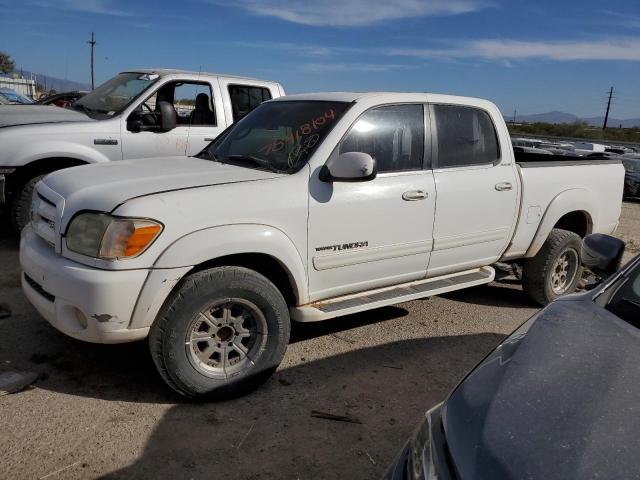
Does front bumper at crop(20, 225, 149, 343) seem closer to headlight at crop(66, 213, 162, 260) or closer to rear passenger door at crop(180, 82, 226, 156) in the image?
headlight at crop(66, 213, 162, 260)

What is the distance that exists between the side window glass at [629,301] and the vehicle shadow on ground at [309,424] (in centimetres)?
139

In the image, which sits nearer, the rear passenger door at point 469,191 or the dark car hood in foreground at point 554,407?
the dark car hood in foreground at point 554,407

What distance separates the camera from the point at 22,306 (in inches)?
186

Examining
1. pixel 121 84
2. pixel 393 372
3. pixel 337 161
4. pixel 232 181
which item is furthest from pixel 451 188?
pixel 121 84

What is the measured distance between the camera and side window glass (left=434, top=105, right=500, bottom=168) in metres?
4.44

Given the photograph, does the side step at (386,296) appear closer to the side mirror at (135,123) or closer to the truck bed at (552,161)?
the truck bed at (552,161)

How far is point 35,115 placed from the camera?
257 inches

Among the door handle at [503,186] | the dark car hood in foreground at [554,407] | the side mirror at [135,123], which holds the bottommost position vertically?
the dark car hood in foreground at [554,407]

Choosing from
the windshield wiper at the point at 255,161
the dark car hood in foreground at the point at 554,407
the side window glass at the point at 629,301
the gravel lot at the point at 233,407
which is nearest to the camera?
the dark car hood in foreground at the point at 554,407

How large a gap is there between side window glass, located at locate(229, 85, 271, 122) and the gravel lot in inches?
145

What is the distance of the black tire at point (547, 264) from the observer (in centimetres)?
532

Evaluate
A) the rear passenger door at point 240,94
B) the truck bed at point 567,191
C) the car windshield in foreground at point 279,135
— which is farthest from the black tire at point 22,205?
the truck bed at point 567,191

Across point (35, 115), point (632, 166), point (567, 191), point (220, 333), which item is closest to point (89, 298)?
point (220, 333)

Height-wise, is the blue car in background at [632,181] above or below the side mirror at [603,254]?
below
